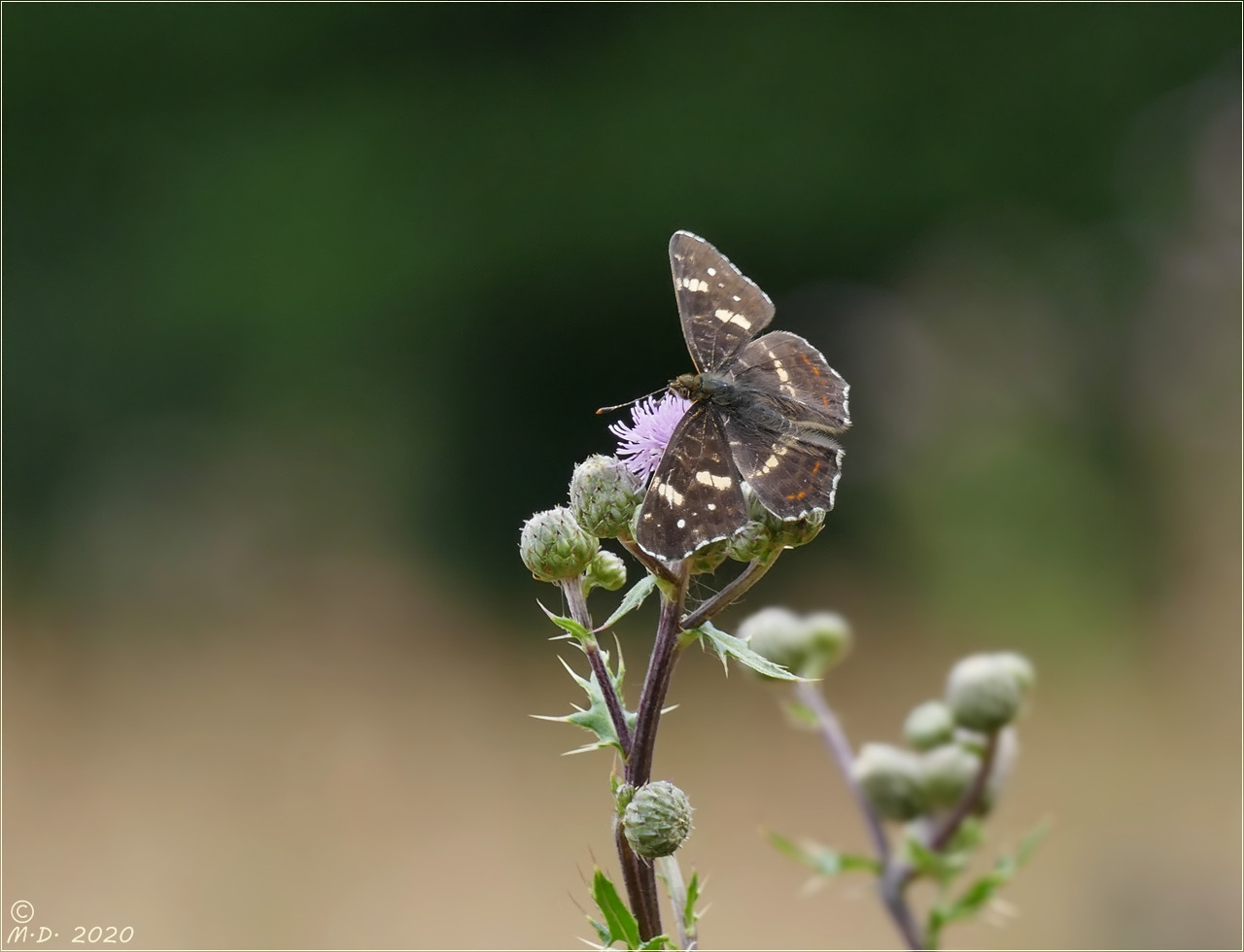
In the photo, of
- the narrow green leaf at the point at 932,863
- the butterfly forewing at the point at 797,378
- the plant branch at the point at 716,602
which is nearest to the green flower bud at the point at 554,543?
the plant branch at the point at 716,602

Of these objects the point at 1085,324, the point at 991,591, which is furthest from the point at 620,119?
the point at 991,591

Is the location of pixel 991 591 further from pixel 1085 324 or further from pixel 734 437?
pixel 734 437

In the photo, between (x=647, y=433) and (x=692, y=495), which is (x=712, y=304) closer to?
(x=647, y=433)

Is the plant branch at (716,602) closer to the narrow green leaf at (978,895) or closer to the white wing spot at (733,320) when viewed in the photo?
the white wing spot at (733,320)

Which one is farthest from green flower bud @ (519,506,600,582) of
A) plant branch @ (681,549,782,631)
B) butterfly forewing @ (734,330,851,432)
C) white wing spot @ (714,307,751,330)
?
white wing spot @ (714,307,751,330)

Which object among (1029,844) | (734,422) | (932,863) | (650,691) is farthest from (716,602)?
(1029,844)
